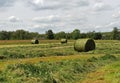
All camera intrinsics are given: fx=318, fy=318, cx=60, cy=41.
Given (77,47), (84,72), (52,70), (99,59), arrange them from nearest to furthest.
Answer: (52,70), (84,72), (99,59), (77,47)

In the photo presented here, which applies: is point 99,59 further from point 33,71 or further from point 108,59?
point 33,71

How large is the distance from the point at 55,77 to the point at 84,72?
20.5 feet

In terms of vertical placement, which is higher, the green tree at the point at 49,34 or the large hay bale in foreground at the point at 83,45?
the green tree at the point at 49,34

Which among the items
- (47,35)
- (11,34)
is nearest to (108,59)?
(47,35)

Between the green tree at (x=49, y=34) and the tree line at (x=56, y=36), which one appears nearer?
the green tree at (x=49, y=34)

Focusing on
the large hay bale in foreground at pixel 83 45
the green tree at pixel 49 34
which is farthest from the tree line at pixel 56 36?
the large hay bale in foreground at pixel 83 45

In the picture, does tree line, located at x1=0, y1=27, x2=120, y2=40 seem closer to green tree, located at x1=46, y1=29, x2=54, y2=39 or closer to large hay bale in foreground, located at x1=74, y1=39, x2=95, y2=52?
green tree, located at x1=46, y1=29, x2=54, y2=39

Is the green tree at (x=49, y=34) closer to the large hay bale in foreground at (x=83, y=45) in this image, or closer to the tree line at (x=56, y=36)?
the tree line at (x=56, y=36)

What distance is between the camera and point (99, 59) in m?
34.4

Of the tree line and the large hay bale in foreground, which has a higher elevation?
the tree line

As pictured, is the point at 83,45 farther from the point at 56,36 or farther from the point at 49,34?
the point at 56,36

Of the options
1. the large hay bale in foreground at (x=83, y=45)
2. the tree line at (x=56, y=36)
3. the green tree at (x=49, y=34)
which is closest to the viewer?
the large hay bale in foreground at (x=83, y=45)

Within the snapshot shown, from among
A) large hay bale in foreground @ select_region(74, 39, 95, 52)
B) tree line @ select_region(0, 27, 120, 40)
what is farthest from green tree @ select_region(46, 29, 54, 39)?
large hay bale in foreground @ select_region(74, 39, 95, 52)

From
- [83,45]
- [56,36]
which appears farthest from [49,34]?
[83,45]
